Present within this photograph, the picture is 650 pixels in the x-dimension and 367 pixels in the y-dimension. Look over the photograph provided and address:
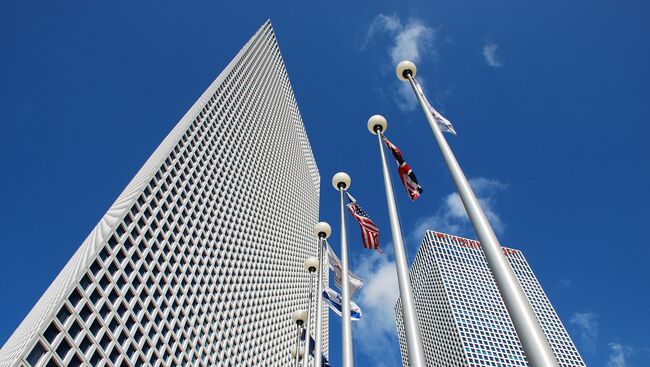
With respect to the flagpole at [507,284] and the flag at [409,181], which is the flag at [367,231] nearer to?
the flag at [409,181]

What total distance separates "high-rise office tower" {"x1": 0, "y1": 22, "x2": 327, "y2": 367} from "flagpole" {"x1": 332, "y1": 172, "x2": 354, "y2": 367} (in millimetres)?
28984

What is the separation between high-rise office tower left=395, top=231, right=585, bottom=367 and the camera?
129375 millimetres

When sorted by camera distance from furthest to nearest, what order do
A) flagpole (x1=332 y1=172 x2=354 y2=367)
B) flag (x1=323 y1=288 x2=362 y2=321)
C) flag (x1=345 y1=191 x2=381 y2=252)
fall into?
flag (x1=323 y1=288 x2=362 y2=321) < flag (x1=345 y1=191 x2=381 y2=252) < flagpole (x1=332 y1=172 x2=354 y2=367)

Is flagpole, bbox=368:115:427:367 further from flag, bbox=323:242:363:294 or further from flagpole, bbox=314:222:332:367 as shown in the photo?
flagpole, bbox=314:222:332:367

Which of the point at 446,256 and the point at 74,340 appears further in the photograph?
the point at 446,256

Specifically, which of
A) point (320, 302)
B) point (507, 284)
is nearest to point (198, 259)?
point (320, 302)

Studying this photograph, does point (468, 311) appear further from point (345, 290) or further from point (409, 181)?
point (345, 290)

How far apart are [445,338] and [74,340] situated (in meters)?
123

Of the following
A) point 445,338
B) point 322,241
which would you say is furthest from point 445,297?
point 322,241

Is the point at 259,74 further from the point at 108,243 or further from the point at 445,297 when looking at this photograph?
the point at 445,297

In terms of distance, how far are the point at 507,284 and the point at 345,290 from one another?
31.0ft

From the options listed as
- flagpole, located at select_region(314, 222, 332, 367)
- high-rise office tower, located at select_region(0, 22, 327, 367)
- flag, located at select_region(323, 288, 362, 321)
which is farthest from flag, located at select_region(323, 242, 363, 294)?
high-rise office tower, located at select_region(0, 22, 327, 367)

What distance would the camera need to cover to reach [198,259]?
66562 millimetres

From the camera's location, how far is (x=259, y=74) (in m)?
122
